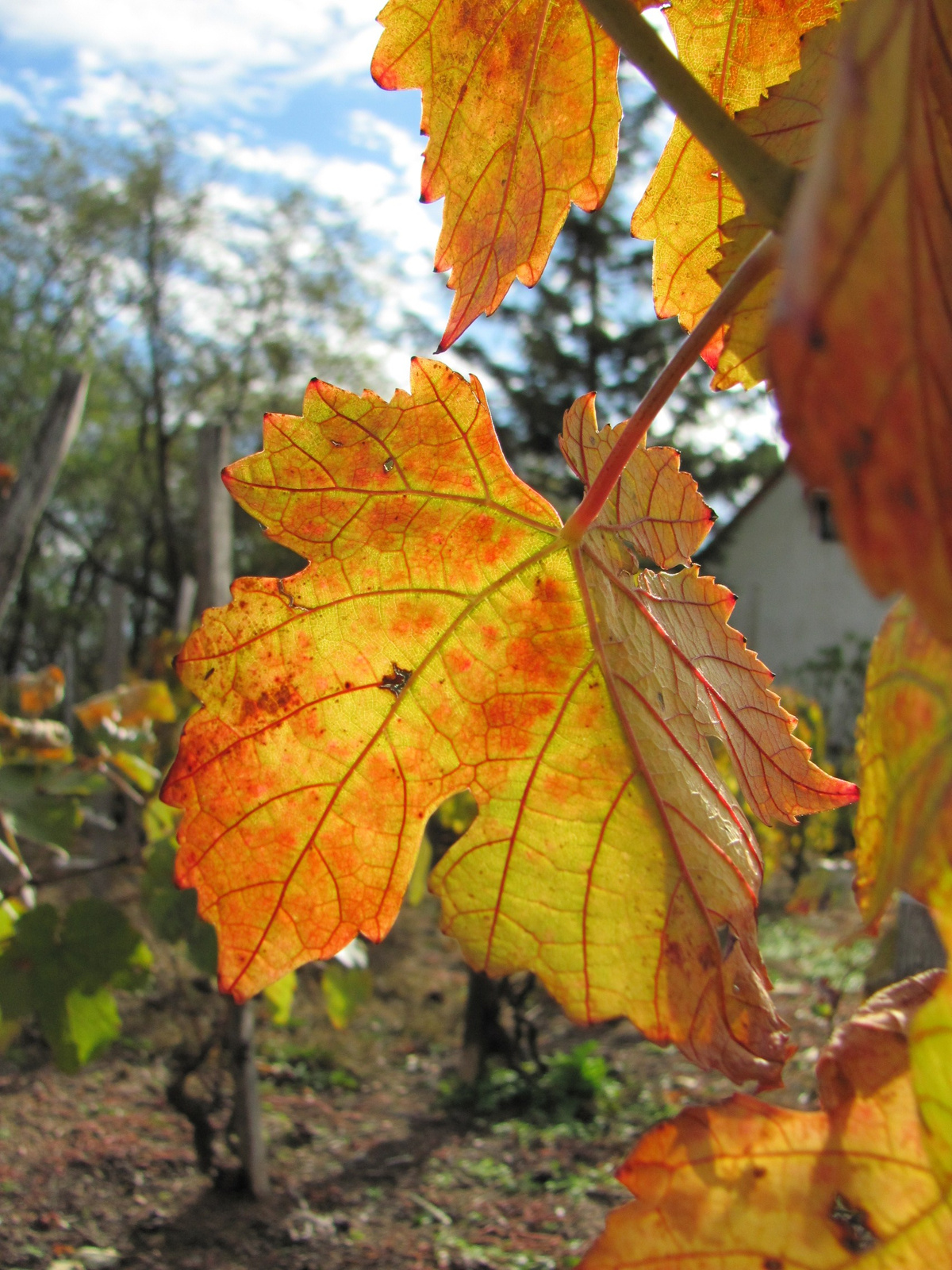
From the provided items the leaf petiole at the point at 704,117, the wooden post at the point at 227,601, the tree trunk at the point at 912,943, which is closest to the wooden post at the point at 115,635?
the wooden post at the point at 227,601

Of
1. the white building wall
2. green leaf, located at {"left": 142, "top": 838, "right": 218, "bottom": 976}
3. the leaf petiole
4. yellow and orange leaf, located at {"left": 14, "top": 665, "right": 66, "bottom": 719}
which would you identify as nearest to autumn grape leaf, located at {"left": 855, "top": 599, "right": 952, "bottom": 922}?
the leaf petiole

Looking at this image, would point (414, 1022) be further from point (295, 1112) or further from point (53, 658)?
point (53, 658)

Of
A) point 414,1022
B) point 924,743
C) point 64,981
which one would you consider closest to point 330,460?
point 924,743

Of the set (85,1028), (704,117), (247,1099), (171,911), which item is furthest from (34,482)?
(704,117)

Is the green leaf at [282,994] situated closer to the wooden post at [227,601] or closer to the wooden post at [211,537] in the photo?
the wooden post at [227,601]

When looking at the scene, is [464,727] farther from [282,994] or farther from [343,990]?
[343,990]

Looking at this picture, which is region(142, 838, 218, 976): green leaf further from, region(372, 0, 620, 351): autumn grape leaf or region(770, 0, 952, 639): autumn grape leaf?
region(770, 0, 952, 639): autumn grape leaf
